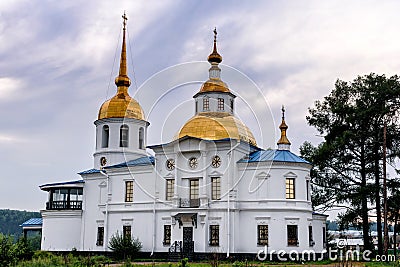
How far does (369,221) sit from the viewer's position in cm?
3769

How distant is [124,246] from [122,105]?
12.9 metres

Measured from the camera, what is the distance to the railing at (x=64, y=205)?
130 ft

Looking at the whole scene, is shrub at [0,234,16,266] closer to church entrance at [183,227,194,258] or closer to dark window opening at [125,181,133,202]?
church entrance at [183,227,194,258]

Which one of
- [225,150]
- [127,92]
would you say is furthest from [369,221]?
[127,92]

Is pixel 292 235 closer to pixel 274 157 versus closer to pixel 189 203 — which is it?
pixel 274 157

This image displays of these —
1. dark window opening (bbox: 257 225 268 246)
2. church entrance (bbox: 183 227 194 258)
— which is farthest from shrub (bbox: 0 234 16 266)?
dark window opening (bbox: 257 225 268 246)

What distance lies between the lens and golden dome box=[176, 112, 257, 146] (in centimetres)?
3362

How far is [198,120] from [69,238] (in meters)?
13.8

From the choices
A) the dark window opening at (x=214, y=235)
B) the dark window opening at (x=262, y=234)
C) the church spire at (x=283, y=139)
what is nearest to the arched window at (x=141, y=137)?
the church spire at (x=283, y=139)

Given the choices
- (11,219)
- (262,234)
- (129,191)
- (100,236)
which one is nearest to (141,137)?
(129,191)

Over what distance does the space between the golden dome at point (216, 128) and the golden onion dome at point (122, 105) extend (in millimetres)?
7294

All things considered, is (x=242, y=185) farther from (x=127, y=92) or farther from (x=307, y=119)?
(x=127, y=92)

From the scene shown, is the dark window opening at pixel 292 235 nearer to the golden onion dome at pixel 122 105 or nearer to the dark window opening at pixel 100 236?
the dark window opening at pixel 100 236

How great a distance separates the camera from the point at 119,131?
41156 millimetres
